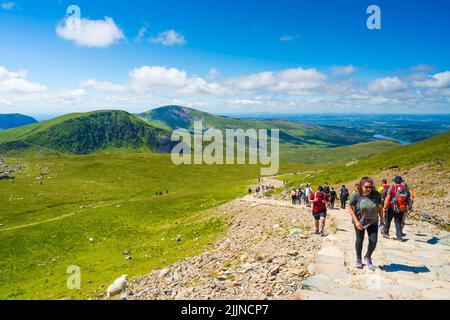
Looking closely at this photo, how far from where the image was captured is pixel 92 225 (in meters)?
58.8

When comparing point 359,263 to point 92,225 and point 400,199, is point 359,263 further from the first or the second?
point 92,225

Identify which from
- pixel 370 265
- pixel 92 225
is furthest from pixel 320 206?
pixel 92 225

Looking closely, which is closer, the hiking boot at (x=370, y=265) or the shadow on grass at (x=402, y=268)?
the hiking boot at (x=370, y=265)

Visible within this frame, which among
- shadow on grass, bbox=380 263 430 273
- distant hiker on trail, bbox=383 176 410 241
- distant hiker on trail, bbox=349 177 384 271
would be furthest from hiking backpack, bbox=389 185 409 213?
distant hiker on trail, bbox=349 177 384 271

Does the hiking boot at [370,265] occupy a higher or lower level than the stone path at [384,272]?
higher

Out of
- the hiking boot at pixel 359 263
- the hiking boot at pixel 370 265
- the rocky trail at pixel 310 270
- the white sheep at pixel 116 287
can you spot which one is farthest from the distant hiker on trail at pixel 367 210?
the white sheep at pixel 116 287

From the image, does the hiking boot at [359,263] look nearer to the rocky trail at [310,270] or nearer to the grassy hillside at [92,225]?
the rocky trail at [310,270]

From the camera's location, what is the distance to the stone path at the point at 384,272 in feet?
40.9

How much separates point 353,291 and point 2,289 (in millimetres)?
37693

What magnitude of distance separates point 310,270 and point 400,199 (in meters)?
9.42

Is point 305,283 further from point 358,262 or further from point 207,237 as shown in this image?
point 207,237

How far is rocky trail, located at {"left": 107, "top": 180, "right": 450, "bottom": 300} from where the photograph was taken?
1306 cm

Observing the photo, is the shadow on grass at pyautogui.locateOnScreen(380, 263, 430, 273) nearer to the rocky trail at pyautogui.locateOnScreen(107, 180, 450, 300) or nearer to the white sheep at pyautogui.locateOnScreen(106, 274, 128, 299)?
the rocky trail at pyautogui.locateOnScreen(107, 180, 450, 300)

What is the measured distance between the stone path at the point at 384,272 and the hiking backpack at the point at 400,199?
216 cm
